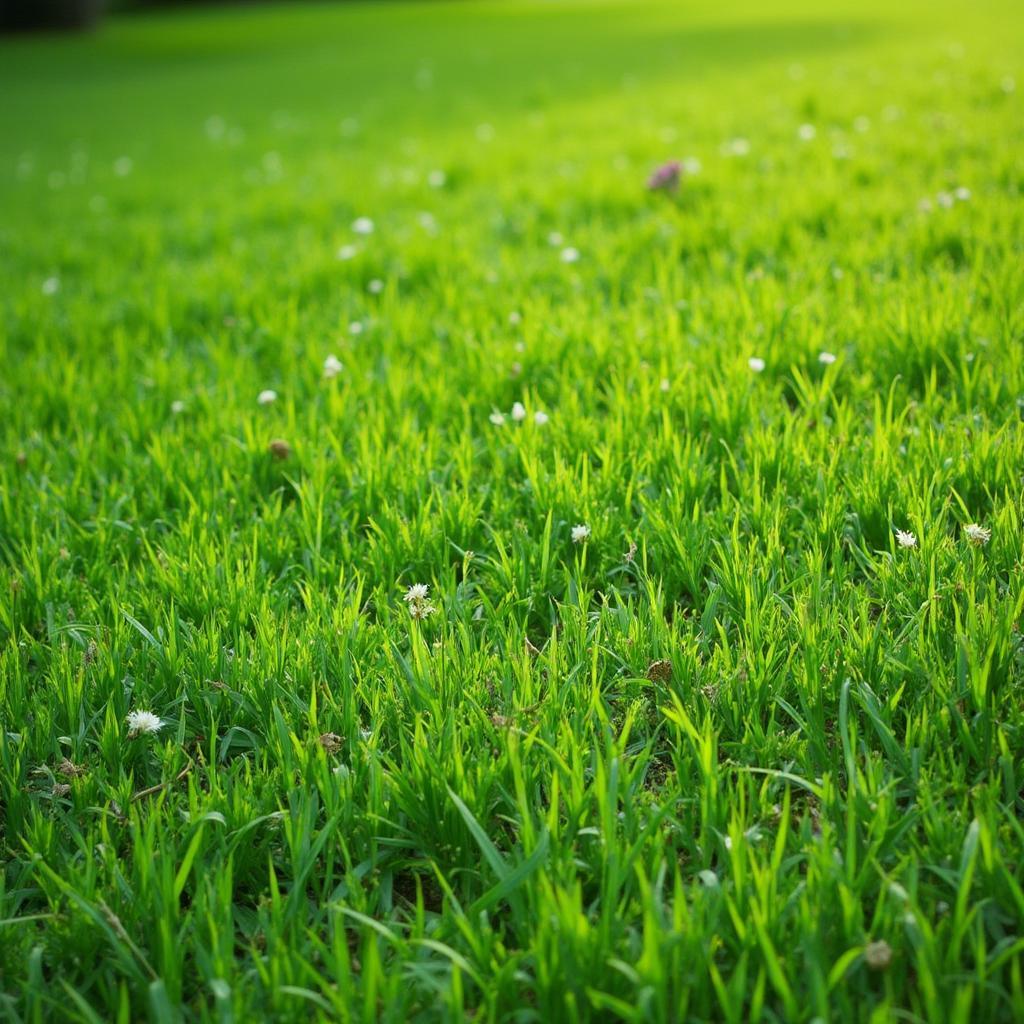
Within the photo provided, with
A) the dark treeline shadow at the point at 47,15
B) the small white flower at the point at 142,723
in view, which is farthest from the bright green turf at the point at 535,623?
the dark treeline shadow at the point at 47,15

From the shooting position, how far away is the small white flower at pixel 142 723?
1.83 metres

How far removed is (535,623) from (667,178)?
3601 millimetres

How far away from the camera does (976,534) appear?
6.66 feet

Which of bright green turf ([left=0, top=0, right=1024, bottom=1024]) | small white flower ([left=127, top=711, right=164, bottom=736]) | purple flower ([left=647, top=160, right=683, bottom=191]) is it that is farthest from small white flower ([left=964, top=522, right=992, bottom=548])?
purple flower ([left=647, top=160, right=683, bottom=191])

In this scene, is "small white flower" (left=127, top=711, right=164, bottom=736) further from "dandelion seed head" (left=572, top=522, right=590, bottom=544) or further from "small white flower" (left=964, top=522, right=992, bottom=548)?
"small white flower" (left=964, top=522, right=992, bottom=548)

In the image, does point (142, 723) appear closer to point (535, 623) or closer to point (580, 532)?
point (535, 623)

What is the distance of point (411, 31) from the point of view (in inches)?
1053

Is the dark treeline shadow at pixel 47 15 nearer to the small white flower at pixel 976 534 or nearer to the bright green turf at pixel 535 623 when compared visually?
the bright green turf at pixel 535 623

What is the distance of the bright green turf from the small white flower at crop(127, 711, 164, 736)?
3 centimetres

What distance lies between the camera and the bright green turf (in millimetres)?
1386

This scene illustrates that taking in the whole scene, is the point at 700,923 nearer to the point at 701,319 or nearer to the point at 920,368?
the point at 920,368

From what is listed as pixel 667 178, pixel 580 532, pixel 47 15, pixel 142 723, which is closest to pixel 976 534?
pixel 580 532

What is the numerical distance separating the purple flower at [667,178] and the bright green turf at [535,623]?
9cm

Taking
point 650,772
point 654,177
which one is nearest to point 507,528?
point 650,772
